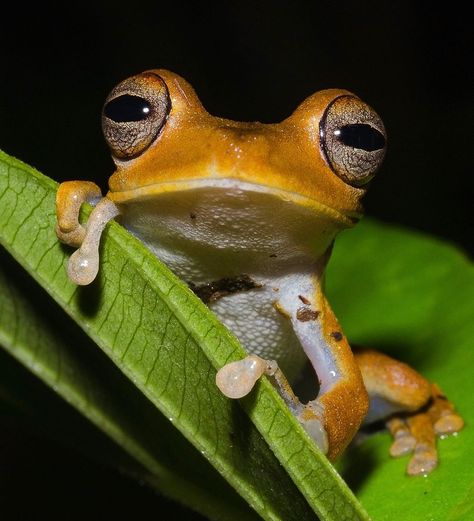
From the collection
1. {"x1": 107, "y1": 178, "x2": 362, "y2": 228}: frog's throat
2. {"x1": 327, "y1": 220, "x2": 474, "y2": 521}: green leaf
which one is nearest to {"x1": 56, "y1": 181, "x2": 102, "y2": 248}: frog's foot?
{"x1": 107, "y1": 178, "x2": 362, "y2": 228}: frog's throat

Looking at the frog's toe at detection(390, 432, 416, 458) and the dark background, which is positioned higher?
the dark background

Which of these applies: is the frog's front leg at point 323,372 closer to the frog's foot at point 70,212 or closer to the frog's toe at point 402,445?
the frog's toe at point 402,445

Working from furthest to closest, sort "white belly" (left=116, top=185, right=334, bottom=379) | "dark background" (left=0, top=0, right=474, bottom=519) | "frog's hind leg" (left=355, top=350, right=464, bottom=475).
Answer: "dark background" (left=0, top=0, right=474, bottom=519) < "frog's hind leg" (left=355, top=350, right=464, bottom=475) < "white belly" (left=116, top=185, right=334, bottom=379)

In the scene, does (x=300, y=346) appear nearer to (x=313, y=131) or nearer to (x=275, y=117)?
(x=313, y=131)

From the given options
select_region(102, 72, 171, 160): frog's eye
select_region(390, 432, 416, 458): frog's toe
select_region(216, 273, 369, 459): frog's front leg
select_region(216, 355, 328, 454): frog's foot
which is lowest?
select_region(390, 432, 416, 458): frog's toe

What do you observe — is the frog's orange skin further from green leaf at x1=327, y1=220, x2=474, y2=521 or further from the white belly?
green leaf at x1=327, y1=220, x2=474, y2=521

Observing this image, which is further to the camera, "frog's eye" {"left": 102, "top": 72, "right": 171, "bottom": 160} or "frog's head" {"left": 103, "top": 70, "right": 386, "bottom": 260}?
"frog's eye" {"left": 102, "top": 72, "right": 171, "bottom": 160}

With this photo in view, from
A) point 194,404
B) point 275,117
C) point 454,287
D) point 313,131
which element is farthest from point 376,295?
point 275,117

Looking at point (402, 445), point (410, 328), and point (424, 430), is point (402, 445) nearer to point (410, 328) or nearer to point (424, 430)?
point (424, 430)

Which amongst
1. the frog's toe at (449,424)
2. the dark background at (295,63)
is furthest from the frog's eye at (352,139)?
the dark background at (295,63)
